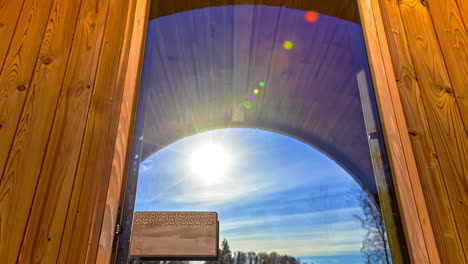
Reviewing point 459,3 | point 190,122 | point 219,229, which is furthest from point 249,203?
point 459,3

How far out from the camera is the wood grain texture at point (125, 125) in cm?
81

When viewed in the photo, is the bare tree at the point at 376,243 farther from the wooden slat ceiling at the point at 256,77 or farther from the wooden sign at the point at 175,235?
the wooden sign at the point at 175,235

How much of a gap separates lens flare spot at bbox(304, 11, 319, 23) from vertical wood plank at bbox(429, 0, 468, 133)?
24.5 inches

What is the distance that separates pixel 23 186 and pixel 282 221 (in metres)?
2.05

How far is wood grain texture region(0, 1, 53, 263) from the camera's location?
0.81 metres

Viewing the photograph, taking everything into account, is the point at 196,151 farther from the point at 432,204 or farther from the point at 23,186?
the point at 432,204

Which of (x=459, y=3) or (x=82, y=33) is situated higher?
(x=459, y=3)

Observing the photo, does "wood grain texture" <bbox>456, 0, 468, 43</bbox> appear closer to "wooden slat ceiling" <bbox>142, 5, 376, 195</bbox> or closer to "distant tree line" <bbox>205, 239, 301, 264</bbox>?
"wooden slat ceiling" <bbox>142, 5, 376, 195</bbox>

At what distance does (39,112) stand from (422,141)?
123 centimetres

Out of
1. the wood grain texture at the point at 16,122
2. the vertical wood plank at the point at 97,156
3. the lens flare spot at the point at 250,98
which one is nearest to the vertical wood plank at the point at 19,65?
the wood grain texture at the point at 16,122

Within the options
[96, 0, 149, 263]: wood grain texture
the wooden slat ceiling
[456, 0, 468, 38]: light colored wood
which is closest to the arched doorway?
the wooden slat ceiling

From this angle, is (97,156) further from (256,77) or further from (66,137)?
(256,77)

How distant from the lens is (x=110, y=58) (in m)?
1.05

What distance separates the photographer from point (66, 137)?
3.03 ft
